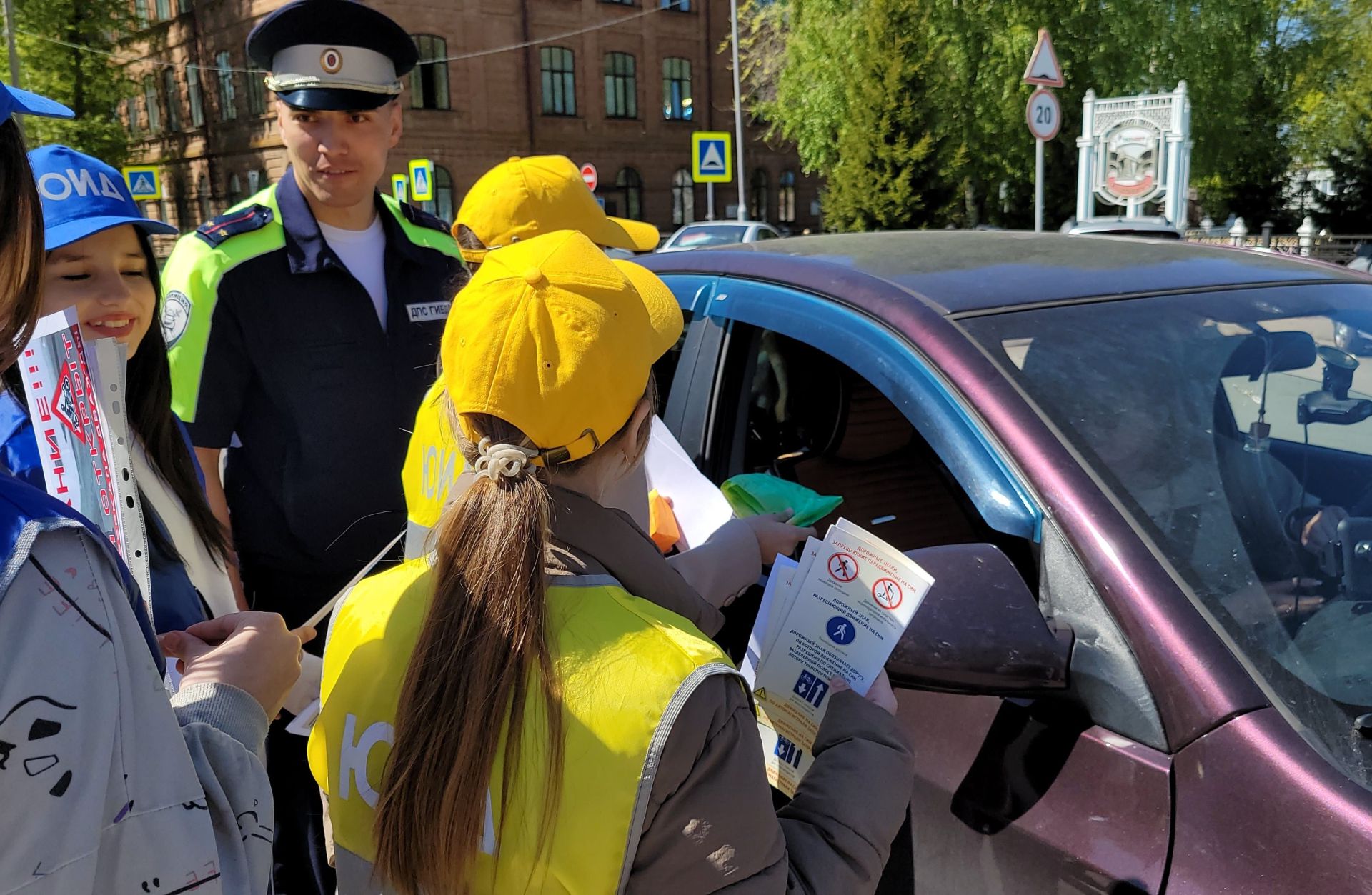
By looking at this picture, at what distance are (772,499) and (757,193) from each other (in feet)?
114

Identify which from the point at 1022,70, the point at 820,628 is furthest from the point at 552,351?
the point at 1022,70

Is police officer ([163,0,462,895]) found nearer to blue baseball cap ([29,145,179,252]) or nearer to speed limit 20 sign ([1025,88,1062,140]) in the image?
blue baseball cap ([29,145,179,252])

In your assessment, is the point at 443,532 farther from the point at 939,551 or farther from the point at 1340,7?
the point at 1340,7

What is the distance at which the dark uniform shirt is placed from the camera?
7.54 ft

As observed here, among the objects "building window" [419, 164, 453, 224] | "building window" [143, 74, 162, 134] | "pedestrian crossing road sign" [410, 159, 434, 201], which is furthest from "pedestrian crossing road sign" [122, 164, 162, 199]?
"building window" [143, 74, 162, 134]

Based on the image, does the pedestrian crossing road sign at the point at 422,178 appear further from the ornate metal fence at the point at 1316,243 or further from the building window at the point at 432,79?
the building window at the point at 432,79

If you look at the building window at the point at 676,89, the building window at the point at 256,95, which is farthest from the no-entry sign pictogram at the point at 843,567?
the building window at the point at 676,89

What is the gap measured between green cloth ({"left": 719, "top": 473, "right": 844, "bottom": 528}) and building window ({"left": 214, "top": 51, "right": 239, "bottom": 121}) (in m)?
31.6

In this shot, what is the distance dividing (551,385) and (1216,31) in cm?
1988

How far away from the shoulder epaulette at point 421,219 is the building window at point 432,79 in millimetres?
26483

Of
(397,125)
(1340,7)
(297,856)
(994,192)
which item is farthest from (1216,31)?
(297,856)

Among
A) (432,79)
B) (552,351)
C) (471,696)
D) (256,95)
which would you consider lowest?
(471,696)

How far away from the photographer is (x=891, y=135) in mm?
17250

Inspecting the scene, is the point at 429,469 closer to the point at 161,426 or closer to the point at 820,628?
the point at 161,426
